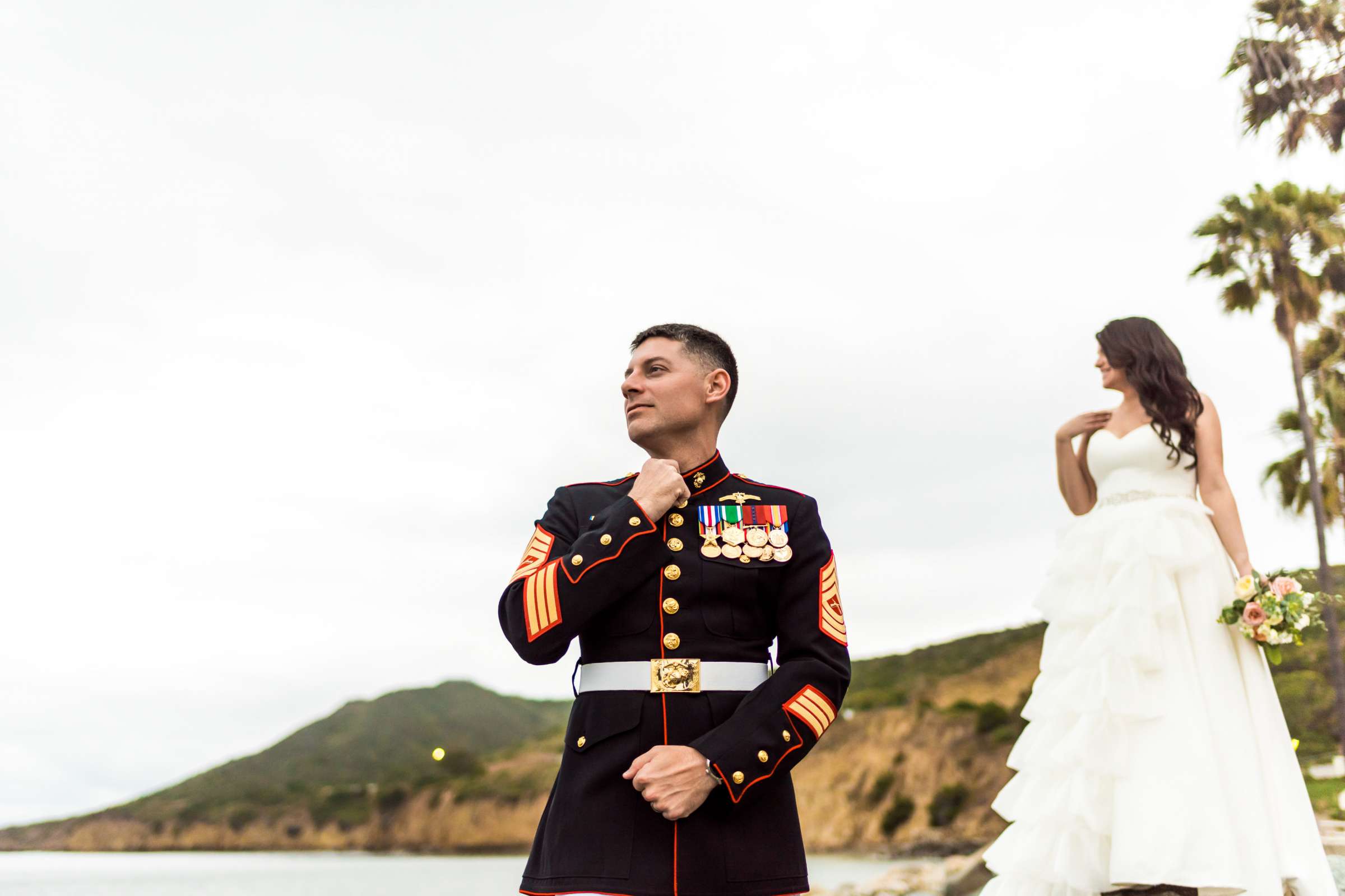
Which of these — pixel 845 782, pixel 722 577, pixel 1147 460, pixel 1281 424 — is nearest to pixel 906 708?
pixel 845 782

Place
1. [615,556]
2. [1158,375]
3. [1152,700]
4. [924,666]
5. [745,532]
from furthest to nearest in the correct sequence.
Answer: [924,666]
[1158,375]
[1152,700]
[745,532]
[615,556]

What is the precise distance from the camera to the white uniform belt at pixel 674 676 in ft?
7.17

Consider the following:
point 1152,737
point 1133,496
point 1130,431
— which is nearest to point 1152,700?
point 1152,737

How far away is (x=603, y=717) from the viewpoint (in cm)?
219

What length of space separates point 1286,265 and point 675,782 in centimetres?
1586

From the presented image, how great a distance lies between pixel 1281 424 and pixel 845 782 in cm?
1136

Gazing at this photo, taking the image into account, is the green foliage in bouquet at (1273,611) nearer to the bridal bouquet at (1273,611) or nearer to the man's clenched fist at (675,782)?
the bridal bouquet at (1273,611)

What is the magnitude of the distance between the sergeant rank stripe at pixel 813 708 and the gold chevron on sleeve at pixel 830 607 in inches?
6.2

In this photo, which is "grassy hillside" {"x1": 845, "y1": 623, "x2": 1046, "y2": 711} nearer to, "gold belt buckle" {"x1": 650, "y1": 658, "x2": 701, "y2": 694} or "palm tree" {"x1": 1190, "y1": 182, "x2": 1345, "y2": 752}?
"palm tree" {"x1": 1190, "y1": 182, "x2": 1345, "y2": 752}

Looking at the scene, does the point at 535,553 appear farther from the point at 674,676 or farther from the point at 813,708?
the point at 813,708

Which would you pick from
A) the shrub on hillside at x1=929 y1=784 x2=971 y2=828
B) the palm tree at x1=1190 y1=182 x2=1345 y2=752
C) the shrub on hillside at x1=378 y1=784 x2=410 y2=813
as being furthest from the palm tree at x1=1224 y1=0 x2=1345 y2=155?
the shrub on hillside at x1=378 y1=784 x2=410 y2=813

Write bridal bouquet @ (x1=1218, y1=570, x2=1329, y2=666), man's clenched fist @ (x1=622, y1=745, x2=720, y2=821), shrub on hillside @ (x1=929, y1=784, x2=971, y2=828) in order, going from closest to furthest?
man's clenched fist @ (x1=622, y1=745, x2=720, y2=821), bridal bouquet @ (x1=1218, y1=570, x2=1329, y2=666), shrub on hillside @ (x1=929, y1=784, x2=971, y2=828)

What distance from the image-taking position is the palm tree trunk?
546 inches

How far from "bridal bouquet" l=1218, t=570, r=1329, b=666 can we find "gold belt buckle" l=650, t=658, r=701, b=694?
3091mm
